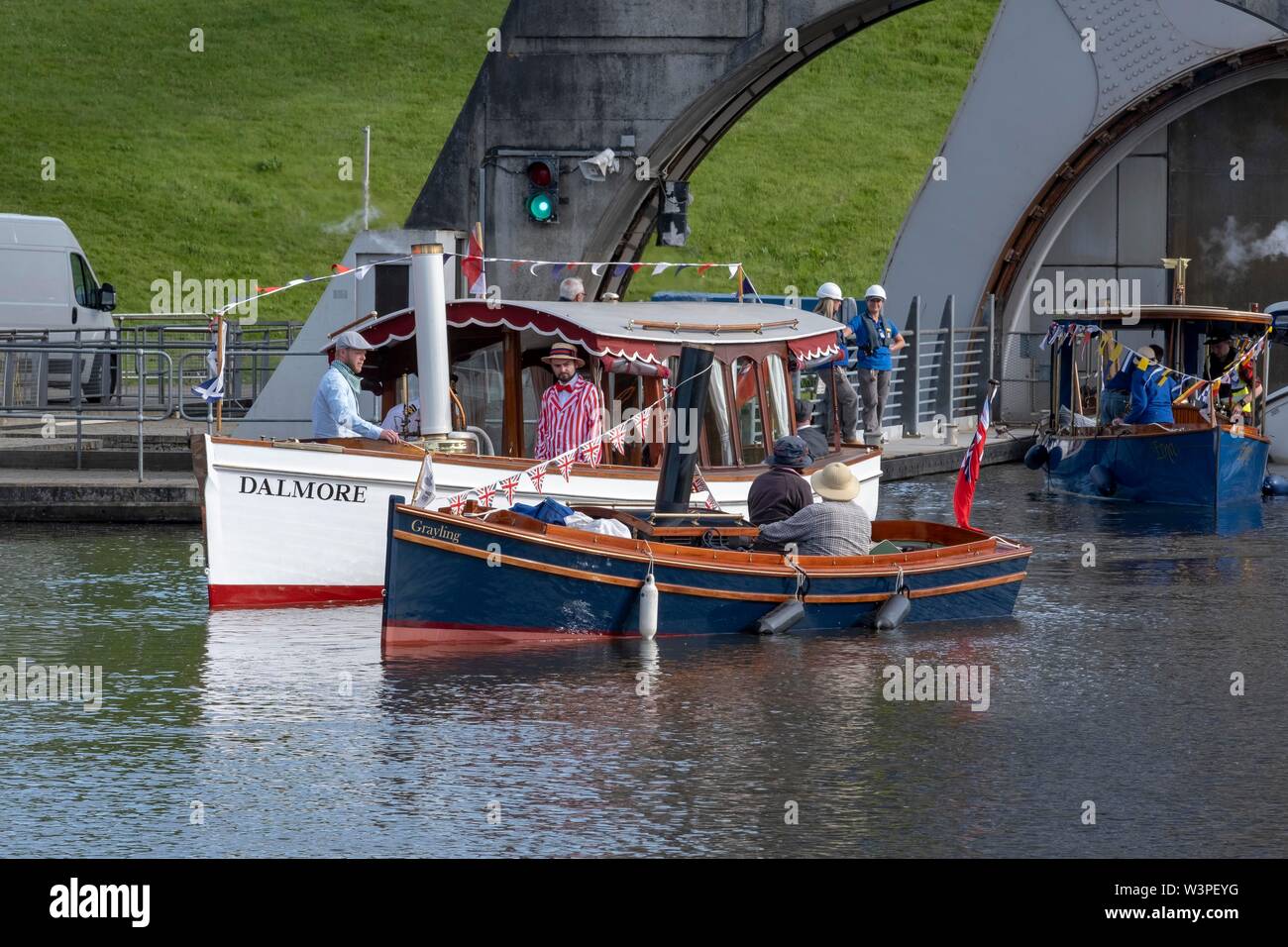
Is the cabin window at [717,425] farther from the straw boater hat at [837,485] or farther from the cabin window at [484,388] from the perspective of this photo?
the straw boater hat at [837,485]

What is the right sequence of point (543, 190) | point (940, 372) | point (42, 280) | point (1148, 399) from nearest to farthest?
1. point (1148, 399)
2. point (543, 190)
3. point (940, 372)
4. point (42, 280)

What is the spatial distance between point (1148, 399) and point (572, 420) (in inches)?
388

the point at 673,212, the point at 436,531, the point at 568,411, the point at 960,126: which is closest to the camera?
the point at 436,531

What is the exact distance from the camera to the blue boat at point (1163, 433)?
23.3 meters

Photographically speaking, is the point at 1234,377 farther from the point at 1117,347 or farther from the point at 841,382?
the point at 841,382

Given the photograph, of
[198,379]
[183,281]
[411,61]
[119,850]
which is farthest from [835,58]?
[119,850]

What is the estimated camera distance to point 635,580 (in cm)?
1413

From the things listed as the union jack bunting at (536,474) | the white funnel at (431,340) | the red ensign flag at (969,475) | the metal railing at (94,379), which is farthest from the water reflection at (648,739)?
the metal railing at (94,379)

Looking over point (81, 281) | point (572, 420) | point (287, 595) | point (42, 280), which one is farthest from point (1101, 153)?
point (287, 595)

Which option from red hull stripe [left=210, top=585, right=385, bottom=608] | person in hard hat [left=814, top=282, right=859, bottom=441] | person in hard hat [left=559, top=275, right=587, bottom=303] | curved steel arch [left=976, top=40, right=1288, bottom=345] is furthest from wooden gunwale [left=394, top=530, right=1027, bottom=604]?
curved steel arch [left=976, top=40, right=1288, bottom=345]

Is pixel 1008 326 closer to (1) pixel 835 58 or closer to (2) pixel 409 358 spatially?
(2) pixel 409 358

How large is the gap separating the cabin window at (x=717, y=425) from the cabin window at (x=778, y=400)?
512mm

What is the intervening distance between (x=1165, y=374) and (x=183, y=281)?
4245cm

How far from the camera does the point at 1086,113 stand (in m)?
33.1
